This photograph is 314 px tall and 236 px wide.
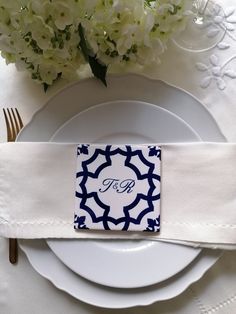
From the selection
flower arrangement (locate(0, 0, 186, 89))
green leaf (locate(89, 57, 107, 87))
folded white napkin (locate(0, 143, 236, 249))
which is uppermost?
flower arrangement (locate(0, 0, 186, 89))

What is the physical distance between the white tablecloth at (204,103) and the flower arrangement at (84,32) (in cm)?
6

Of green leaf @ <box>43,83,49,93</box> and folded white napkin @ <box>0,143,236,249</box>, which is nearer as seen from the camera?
folded white napkin @ <box>0,143,236,249</box>

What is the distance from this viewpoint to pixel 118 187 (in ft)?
2.26

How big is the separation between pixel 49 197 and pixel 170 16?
0.31m

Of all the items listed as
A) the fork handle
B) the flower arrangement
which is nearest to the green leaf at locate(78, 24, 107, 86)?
the flower arrangement

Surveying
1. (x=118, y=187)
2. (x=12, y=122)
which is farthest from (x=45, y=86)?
(x=118, y=187)

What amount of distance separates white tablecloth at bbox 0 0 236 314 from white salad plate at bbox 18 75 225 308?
Answer: 0.10 ft

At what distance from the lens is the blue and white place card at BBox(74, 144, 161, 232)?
26.7 inches

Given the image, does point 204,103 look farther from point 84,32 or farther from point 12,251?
point 12,251

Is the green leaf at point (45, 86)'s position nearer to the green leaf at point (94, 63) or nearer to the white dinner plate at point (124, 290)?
the green leaf at point (94, 63)

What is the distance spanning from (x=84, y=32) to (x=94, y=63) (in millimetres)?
65

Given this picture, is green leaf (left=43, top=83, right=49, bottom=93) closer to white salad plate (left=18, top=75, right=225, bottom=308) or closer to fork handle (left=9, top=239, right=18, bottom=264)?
white salad plate (left=18, top=75, right=225, bottom=308)

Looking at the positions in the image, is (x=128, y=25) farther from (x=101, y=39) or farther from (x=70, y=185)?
(x=70, y=185)

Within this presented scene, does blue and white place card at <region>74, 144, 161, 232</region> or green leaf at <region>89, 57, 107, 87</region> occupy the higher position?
green leaf at <region>89, 57, 107, 87</region>
